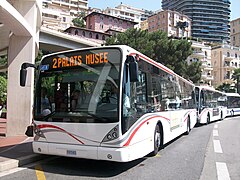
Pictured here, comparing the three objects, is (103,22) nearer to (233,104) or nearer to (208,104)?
(233,104)

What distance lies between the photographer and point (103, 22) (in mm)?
89938

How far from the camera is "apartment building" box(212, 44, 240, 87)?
273 ft

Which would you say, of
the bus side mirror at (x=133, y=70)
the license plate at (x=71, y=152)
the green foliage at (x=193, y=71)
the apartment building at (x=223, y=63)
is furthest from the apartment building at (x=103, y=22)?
the license plate at (x=71, y=152)

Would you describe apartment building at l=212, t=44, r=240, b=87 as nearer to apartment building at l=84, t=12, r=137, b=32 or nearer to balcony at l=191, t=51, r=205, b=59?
balcony at l=191, t=51, r=205, b=59

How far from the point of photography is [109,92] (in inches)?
251

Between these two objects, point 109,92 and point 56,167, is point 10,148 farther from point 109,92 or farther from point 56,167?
point 109,92

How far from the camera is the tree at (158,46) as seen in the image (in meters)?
35.9

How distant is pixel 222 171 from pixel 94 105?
3333 millimetres

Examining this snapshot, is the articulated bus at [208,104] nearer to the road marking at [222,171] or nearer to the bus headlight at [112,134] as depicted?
the road marking at [222,171]

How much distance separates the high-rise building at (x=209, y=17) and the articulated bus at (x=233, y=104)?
118055mm

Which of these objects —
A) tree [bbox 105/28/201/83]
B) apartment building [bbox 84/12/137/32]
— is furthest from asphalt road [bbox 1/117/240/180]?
apartment building [bbox 84/12/137/32]

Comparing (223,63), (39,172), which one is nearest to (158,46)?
(39,172)

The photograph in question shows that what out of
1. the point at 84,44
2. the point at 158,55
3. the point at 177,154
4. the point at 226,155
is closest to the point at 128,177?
the point at 177,154

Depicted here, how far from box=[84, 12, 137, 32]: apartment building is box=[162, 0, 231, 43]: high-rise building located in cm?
6567
